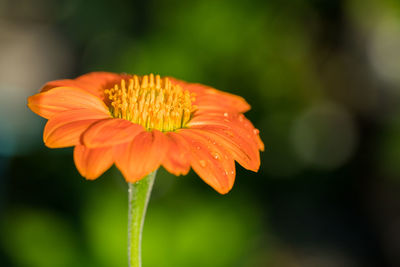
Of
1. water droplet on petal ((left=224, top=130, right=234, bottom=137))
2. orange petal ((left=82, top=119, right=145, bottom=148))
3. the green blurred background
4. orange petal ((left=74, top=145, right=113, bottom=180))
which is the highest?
orange petal ((left=82, top=119, right=145, bottom=148))

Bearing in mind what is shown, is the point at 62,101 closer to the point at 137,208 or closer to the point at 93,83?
the point at 93,83

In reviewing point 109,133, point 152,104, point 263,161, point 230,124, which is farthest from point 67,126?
point 263,161

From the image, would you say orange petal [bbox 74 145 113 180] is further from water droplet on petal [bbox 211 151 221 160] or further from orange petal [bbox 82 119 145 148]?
water droplet on petal [bbox 211 151 221 160]

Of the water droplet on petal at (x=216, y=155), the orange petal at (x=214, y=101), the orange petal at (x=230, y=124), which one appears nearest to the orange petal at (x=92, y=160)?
the water droplet on petal at (x=216, y=155)

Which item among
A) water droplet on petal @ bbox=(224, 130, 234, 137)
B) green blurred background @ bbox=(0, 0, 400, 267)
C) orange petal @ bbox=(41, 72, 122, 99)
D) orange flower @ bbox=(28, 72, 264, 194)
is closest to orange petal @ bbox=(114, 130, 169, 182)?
orange flower @ bbox=(28, 72, 264, 194)

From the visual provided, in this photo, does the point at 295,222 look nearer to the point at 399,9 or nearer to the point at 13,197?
the point at 399,9

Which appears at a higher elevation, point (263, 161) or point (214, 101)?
point (214, 101)
